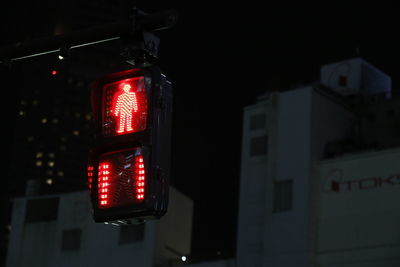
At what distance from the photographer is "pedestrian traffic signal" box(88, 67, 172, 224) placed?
5809mm

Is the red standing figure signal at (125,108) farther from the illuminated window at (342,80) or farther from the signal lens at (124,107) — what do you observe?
the illuminated window at (342,80)

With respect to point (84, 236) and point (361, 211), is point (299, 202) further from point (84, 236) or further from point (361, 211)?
point (84, 236)

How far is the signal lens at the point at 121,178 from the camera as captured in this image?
5.86 meters

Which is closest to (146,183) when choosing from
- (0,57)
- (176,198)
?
(0,57)

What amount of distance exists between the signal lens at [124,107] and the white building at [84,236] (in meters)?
57.6

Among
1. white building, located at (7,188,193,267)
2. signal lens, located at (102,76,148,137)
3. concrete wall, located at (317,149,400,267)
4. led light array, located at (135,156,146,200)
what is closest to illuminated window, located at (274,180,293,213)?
concrete wall, located at (317,149,400,267)

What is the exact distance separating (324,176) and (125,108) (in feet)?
178

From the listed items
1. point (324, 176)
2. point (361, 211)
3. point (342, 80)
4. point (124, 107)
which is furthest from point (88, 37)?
point (342, 80)

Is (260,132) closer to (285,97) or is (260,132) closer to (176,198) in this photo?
(285,97)

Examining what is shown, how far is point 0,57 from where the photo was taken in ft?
25.1

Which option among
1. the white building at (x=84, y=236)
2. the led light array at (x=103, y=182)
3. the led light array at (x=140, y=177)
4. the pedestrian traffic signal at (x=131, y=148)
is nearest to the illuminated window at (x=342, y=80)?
the white building at (x=84, y=236)

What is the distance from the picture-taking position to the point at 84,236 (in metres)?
67.8

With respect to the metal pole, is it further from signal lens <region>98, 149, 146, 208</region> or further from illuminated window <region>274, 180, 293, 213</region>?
illuminated window <region>274, 180, 293, 213</region>

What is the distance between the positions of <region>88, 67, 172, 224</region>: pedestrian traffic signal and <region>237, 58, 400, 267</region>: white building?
1948 inches
